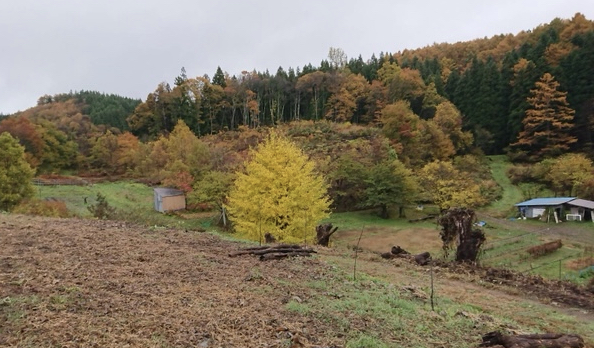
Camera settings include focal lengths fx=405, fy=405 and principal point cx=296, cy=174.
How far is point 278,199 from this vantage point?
17.6 m

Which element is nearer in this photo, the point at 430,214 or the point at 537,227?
the point at 537,227

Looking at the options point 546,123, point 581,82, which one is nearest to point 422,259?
point 546,123

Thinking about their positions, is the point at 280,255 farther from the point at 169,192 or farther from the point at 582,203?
the point at 582,203

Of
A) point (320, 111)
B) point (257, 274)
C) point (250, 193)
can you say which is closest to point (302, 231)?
point (250, 193)

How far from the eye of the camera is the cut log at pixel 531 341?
4.74 m

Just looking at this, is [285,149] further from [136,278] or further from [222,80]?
[222,80]

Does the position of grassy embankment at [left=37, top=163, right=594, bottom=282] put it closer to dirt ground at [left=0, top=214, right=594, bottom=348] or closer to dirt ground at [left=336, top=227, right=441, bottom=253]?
dirt ground at [left=336, top=227, right=441, bottom=253]

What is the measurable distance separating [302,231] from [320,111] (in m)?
51.4

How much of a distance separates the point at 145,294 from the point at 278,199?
1259 cm

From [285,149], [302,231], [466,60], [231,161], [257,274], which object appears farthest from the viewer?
[466,60]

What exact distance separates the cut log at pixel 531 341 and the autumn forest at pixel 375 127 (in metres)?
27.2

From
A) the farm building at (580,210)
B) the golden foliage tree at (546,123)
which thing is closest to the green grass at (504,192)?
the golden foliage tree at (546,123)

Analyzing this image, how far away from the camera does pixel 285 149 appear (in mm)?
18625

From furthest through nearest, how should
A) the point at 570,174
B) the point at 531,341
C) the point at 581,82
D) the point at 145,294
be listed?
the point at 581,82 < the point at 570,174 < the point at 145,294 < the point at 531,341
